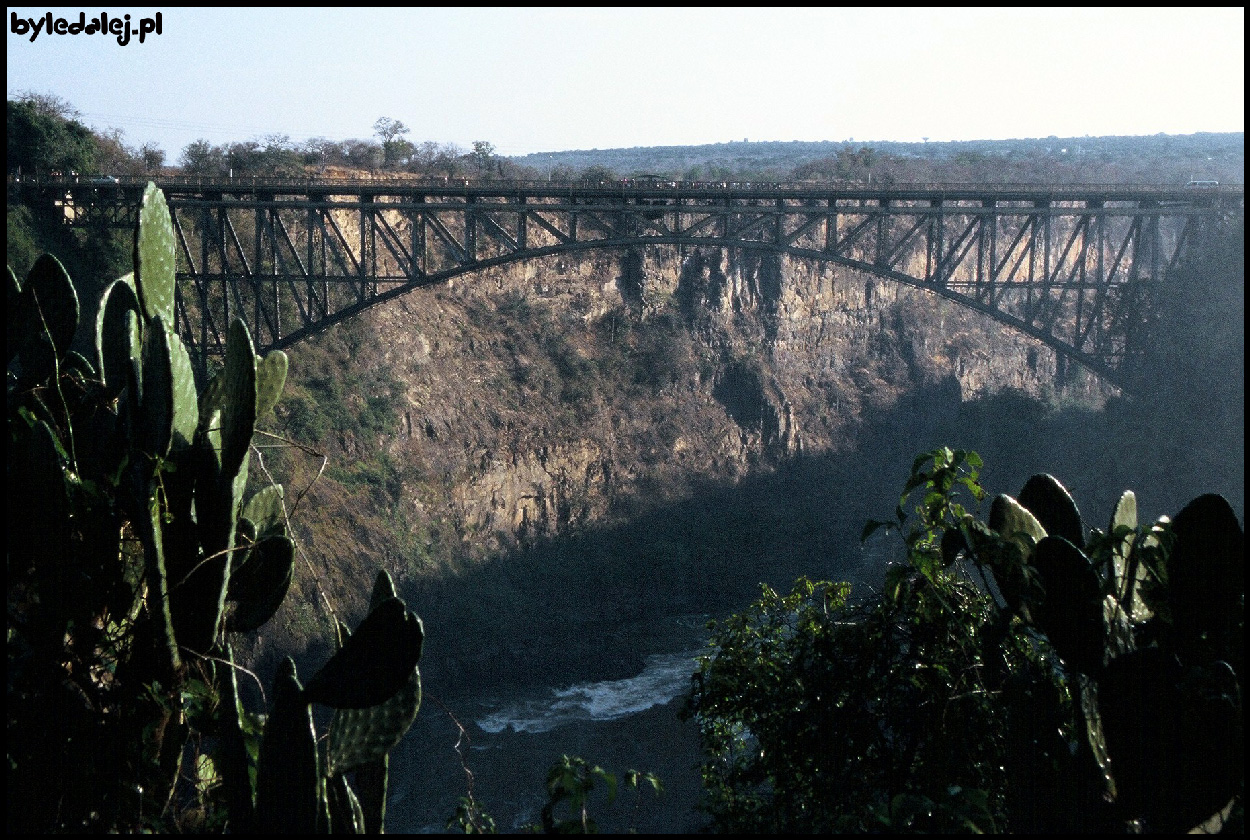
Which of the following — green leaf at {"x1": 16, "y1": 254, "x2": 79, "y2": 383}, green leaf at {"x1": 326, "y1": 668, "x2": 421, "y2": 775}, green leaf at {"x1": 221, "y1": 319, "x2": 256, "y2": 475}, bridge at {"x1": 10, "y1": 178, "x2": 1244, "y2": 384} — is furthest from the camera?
bridge at {"x1": 10, "y1": 178, "x2": 1244, "y2": 384}

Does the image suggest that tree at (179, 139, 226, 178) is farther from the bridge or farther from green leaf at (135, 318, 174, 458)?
green leaf at (135, 318, 174, 458)

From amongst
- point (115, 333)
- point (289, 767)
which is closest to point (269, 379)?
point (115, 333)

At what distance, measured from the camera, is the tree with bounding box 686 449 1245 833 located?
14.1ft

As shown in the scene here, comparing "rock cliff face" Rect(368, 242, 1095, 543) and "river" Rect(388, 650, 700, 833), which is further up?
"rock cliff face" Rect(368, 242, 1095, 543)

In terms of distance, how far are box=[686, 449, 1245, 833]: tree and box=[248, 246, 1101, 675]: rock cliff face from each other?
23.9 metres

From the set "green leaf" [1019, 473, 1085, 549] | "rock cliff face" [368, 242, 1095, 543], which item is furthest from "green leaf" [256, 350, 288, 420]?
"rock cliff face" [368, 242, 1095, 543]

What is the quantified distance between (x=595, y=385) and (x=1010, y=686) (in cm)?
3936

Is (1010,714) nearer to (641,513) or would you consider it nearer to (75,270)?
(75,270)

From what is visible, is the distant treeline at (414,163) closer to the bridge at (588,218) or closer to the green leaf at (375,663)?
the bridge at (588,218)

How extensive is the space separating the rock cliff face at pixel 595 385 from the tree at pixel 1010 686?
941 inches

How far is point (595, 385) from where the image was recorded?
1727 inches

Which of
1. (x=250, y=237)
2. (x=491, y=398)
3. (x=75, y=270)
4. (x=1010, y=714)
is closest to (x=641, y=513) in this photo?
(x=491, y=398)

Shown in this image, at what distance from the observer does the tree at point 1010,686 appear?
4285mm

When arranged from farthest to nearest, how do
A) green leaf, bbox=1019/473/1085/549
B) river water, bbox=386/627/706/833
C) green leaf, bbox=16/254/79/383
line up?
river water, bbox=386/627/706/833 → green leaf, bbox=1019/473/1085/549 → green leaf, bbox=16/254/79/383
